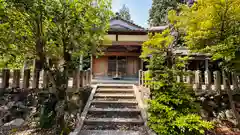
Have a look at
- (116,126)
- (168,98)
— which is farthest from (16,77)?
(168,98)

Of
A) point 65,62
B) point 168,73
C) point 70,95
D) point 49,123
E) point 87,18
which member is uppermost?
point 87,18

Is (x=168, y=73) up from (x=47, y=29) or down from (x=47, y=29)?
down

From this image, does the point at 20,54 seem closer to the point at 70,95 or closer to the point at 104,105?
the point at 70,95

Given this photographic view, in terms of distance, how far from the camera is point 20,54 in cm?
388

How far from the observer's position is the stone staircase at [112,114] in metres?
3.91

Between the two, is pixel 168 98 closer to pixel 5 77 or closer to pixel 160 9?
pixel 5 77

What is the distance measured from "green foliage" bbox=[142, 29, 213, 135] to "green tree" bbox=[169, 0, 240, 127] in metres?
0.79

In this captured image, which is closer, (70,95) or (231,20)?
(231,20)

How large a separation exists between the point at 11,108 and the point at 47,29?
128 inches

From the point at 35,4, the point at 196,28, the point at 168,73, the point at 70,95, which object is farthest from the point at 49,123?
the point at 196,28

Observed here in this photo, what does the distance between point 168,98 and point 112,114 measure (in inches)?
77.8

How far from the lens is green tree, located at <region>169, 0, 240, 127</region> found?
360 cm

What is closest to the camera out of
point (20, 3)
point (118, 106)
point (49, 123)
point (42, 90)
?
point (20, 3)

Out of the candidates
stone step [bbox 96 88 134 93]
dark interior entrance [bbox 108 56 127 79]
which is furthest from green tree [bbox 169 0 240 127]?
dark interior entrance [bbox 108 56 127 79]
